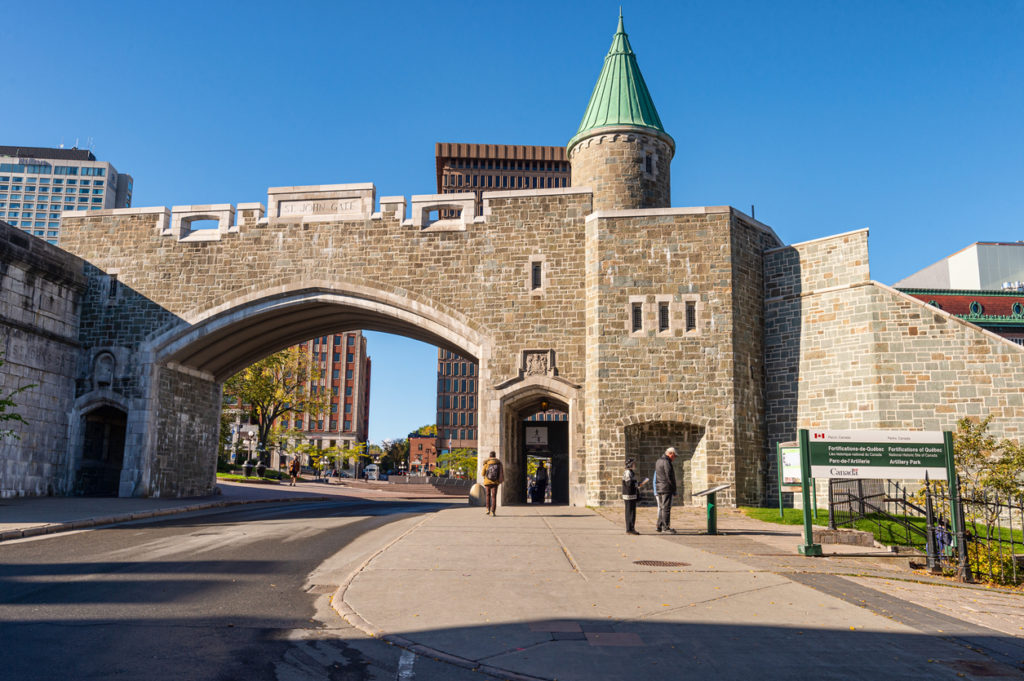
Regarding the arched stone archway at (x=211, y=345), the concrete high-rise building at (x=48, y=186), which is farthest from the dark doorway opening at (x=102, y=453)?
the concrete high-rise building at (x=48, y=186)

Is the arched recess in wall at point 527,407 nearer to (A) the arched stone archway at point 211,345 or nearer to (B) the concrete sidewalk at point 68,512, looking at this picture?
(A) the arched stone archway at point 211,345

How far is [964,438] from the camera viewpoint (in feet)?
46.5

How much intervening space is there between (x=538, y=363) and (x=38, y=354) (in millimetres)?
15451

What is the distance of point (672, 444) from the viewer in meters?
22.1

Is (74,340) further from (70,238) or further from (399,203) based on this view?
(399,203)

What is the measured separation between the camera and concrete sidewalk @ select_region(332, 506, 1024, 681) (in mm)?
5461

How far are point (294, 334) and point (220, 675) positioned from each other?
25640 mm

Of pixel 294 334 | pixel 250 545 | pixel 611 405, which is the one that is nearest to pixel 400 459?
pixel 294 334

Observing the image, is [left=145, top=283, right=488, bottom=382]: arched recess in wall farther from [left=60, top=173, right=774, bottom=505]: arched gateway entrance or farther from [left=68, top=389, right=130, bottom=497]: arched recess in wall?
[left=68, top=389, right=130, bottom=497]: arched recess in wall

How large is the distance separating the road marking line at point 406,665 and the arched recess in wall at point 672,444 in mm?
16415

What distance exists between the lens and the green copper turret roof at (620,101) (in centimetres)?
2573

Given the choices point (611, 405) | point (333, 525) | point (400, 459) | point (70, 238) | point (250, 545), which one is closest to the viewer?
point (250, 545)

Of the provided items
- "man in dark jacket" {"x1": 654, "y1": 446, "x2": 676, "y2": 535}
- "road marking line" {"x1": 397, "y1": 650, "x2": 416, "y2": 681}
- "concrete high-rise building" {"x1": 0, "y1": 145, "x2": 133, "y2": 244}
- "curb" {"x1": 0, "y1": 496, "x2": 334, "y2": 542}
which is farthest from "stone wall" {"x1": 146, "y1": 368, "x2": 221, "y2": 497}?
"concrete high-rise building" {"x1": 0, "y1": 145, "x2": 133, "y2": 244}

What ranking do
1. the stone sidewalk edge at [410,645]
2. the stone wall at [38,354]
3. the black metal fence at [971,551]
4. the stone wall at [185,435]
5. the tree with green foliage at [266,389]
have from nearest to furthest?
the stone sidewalk edge at [410,645], the black metal fence at [971,551], the stone wall at [38,354], the stone wall at [185,435], the tree with green foliage at [266,389]
